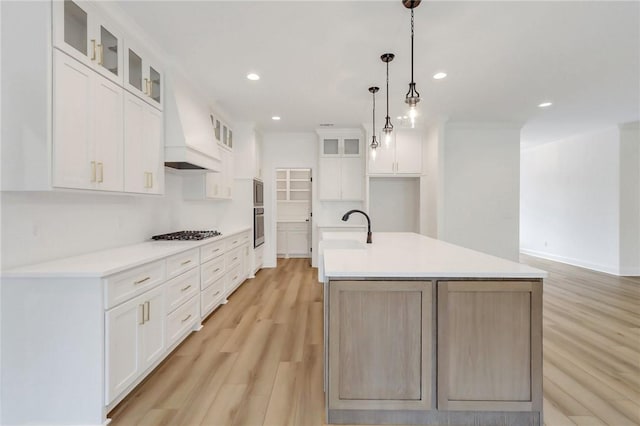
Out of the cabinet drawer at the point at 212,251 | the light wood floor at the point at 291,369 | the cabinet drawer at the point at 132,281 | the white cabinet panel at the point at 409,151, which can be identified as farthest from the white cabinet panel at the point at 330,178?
the cabinet drawer at the point at 132,281

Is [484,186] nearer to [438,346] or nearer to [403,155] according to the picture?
[403,155]

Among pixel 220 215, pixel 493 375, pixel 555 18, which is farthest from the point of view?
pixel 220 215

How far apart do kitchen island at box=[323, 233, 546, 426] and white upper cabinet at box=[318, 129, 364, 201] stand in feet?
13.1

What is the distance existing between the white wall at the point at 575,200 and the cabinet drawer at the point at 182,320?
270 inches

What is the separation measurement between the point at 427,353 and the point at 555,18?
2617mm

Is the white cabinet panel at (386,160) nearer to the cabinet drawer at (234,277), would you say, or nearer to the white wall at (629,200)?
the cabinet drawer at (234,277)

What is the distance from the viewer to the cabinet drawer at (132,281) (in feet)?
5.64

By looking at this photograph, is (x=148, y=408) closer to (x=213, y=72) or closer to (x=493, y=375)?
(x=493, y=375)

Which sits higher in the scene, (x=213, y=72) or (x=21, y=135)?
(x=213, y=72)

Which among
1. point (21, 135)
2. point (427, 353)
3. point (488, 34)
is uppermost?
point (488, 34)

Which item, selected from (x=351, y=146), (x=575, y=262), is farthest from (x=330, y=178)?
(x=575, y=262)

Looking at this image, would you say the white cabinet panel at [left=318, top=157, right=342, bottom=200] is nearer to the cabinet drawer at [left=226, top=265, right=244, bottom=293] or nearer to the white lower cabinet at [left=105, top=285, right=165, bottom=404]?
the cabinet drawer at [left=226, top=265, right=244, bottom=293]

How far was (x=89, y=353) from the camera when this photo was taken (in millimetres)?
1672

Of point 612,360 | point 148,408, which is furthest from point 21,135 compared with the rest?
point 612,360
